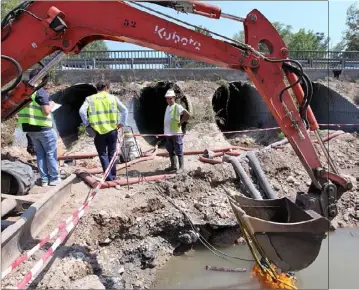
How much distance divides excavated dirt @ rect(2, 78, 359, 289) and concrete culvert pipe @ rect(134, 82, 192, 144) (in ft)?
14.1

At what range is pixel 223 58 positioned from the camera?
14.8ft

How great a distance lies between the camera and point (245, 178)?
24.7ft

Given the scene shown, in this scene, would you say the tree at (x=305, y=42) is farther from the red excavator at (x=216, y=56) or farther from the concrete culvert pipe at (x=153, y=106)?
the red excavator at (x=216, y=56)

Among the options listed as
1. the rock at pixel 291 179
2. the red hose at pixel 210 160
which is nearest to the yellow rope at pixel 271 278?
the red hose at pixel 210 160

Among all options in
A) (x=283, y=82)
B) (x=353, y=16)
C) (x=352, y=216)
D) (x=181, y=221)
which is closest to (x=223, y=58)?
(x=283, y=82)

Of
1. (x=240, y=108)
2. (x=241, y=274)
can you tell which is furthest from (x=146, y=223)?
(x=240, y=108)

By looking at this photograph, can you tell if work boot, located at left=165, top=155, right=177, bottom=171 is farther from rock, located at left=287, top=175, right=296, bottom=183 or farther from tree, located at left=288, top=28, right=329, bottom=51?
tree, located at left=288, top=28, right=329, bottom=51

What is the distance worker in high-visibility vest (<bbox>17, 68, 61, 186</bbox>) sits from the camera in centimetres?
638

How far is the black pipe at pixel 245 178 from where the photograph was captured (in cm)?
719

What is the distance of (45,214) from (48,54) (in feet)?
6.92

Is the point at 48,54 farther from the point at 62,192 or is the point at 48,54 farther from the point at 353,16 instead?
the point at 353,16

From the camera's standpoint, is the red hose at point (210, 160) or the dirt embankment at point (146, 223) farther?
the red hose at point (210, 160)

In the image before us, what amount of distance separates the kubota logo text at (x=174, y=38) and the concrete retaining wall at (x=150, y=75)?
9.89 m

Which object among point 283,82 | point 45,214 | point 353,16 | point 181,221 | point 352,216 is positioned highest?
point 353,16
